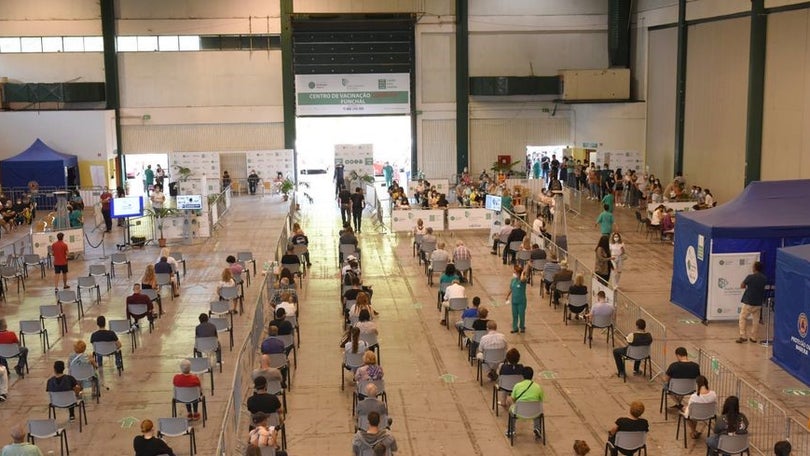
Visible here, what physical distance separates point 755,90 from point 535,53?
47.6 feet

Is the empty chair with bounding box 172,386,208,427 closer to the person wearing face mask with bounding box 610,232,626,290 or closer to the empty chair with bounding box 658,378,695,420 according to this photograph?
the empty chair with bounding box 658,378,695,420

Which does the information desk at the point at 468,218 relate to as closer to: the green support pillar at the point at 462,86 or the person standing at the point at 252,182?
the green support pillar at the point at 462,86

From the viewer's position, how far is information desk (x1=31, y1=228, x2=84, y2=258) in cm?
2442

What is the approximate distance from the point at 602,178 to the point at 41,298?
23.0m

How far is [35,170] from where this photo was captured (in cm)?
3766

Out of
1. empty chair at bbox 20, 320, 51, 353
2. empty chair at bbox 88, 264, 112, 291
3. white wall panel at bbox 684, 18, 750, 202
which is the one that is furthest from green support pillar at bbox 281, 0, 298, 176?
empty chair at bbox 20, 320, 51, 353

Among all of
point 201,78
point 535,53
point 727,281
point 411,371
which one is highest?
point 535,53

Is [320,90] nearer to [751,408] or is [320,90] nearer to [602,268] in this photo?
[602,268]

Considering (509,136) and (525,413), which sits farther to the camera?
(509,136)

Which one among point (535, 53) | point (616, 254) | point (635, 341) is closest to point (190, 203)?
point (616, 254)

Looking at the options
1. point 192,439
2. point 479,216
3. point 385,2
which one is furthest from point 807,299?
point 385,2

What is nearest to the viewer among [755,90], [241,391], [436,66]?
[241,391]

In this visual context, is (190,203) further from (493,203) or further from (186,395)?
(186,395)

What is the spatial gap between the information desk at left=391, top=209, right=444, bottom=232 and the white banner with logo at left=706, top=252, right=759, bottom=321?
11.8m
